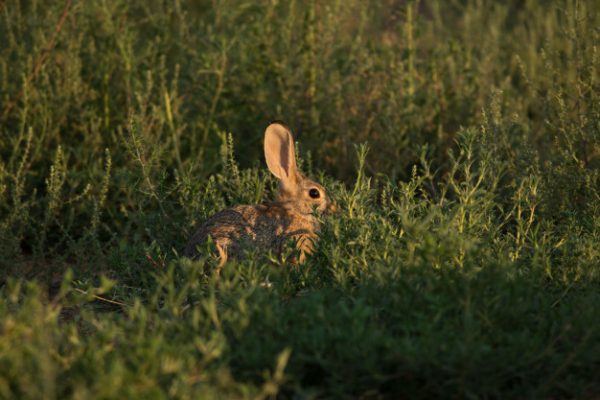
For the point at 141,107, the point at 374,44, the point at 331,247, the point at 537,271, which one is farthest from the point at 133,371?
the point at 374,44

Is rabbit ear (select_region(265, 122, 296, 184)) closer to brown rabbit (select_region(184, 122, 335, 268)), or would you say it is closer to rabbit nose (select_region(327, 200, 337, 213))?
brown rabbit (select_region(184, 122, 335, 268))

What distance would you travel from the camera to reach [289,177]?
18.1ft

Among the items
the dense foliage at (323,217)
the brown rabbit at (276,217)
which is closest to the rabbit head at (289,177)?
the brown rabbit at (276,217)

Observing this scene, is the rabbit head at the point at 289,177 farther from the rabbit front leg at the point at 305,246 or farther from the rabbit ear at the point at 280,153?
the rabbit front leg at the point at 305,246

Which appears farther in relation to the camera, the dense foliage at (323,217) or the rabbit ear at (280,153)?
the rabbit ear at (280,153)

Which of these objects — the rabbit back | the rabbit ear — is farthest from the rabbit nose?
the rabbit ear

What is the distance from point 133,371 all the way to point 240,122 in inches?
142

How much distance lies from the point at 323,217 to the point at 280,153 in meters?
0.82

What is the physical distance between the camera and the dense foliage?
3012mm

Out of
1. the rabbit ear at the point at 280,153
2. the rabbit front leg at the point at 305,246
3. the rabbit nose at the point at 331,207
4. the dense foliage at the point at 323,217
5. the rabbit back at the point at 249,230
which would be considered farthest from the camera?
the rabbit ear at the point at 280,153

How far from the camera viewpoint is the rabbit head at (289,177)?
5344mm

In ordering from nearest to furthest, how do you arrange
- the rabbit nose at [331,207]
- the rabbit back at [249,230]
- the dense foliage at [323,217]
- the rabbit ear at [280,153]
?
the dense foliage at [323,217] < the rabbit back at [249,230] < the rabbit nose at [331,207] < the rabbit ear at [280,153]

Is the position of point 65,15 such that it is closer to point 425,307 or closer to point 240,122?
point 240,122

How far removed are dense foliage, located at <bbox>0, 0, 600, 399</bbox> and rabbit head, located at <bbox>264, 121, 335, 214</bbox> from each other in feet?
0.51
